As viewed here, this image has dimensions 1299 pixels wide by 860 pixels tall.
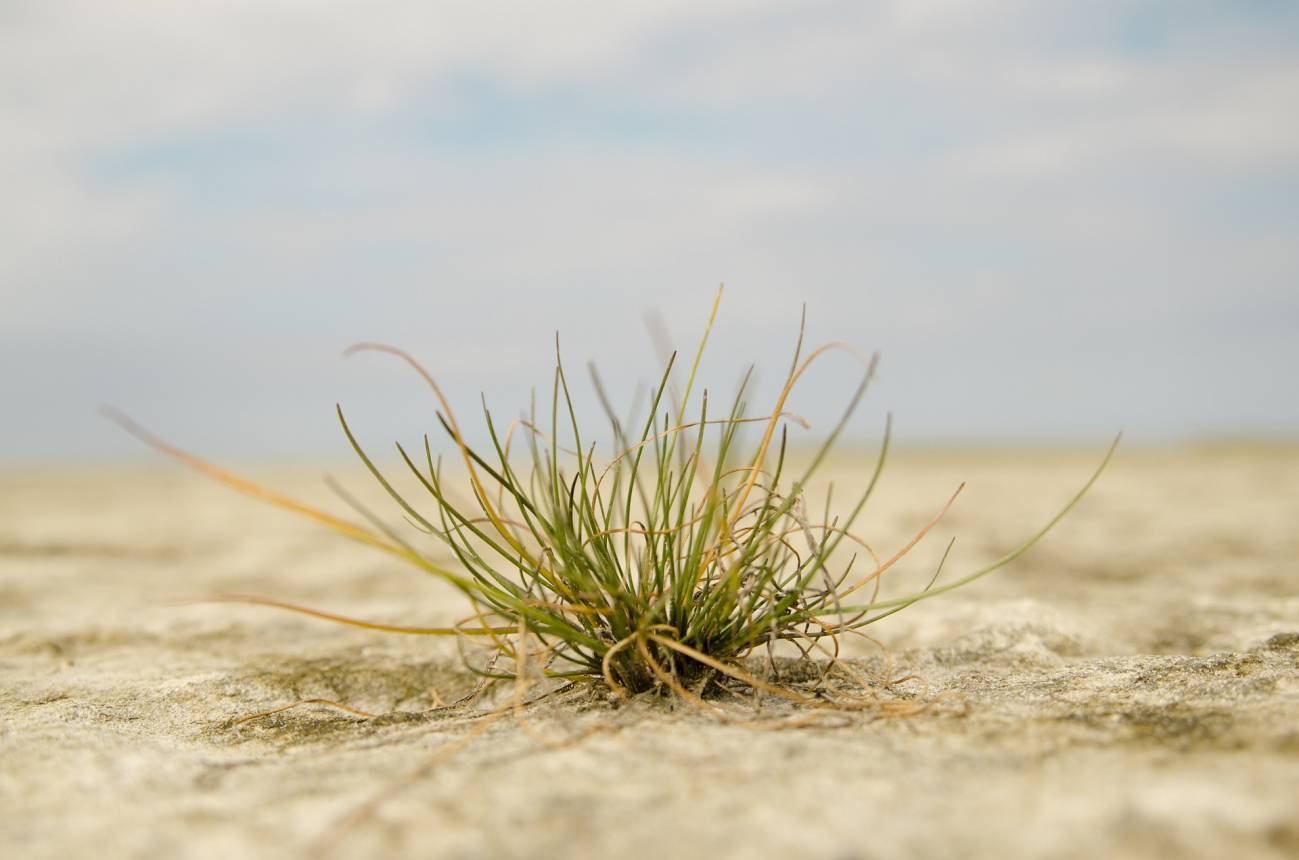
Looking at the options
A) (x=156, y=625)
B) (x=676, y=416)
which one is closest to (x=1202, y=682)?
(x=676, y=416)

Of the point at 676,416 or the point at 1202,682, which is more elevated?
the point at 676,416

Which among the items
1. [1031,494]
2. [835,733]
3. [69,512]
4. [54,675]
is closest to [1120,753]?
[835,733]

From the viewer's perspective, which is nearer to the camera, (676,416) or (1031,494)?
(676,416)

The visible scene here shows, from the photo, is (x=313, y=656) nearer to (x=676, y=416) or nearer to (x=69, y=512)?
(x=676, y=416)

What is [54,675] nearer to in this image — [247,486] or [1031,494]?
[247,486]

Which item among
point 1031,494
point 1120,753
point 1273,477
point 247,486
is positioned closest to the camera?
point 1120,753

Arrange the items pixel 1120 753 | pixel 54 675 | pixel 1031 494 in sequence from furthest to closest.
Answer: pixel 1031 494 → pixel 54 675 → pixel 1120 753

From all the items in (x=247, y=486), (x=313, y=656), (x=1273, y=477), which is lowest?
(x=1273, y=477)
